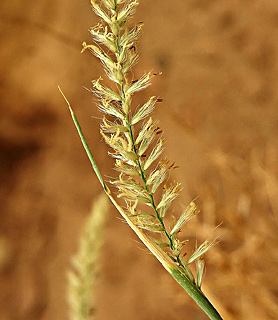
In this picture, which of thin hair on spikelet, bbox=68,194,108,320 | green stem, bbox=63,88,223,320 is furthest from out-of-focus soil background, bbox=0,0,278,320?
green stem, bbox=63,88,223,320

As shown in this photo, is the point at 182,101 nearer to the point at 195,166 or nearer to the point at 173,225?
the point at 195,166

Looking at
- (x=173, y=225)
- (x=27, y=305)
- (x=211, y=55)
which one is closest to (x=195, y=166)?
(x=211, y=55)

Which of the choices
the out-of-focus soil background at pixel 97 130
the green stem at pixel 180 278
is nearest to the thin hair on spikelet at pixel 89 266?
the green stem at pixel 180 278

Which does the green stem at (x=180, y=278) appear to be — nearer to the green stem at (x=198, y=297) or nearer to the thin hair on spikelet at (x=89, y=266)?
the green stem at (x=198, y=297)

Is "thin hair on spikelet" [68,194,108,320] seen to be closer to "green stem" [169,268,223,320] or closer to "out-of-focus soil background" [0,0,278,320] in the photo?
"green stem" [169,268,223,320]

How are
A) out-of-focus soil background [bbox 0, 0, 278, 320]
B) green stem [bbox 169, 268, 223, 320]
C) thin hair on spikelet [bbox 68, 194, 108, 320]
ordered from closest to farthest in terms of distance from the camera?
green stem [bbox 169, 268, 223, 320], thin hair on spikelet [bbox 68, 194, 108, 320], out-of-focus soil background [bbox 0, 0, 278, 320]

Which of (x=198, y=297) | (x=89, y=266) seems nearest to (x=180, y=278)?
(x=198, y=297)

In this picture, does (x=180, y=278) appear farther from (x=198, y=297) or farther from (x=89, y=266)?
(x=89, y=266)

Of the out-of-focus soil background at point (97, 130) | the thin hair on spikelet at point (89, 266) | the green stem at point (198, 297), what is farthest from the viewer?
the out-of-focus soil background at point (97, 130)
